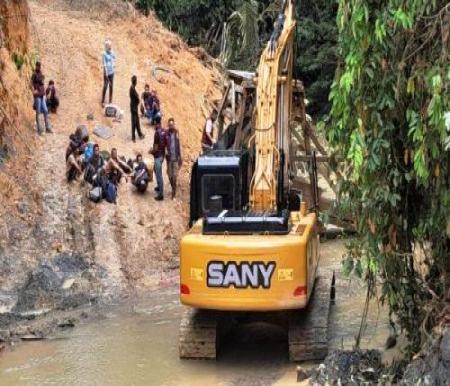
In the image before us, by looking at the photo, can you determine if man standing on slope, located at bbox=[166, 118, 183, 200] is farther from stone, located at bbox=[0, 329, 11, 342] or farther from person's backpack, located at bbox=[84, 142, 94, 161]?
stone, located at bbox=[0, 329, 11, 342]

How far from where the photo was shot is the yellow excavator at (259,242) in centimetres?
1041

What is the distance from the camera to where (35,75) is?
62.8ft

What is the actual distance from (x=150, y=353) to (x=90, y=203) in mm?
6309

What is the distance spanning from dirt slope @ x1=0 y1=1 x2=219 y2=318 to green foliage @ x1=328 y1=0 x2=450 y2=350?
7.63 metres

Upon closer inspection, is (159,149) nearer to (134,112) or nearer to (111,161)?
(111,161)

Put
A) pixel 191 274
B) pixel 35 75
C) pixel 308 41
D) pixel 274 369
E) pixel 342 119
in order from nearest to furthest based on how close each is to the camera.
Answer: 1. pixel 342 119
2. pixel 191 274
3. pixel 274 369
4. pixel 35 75
5. pixel 308 41

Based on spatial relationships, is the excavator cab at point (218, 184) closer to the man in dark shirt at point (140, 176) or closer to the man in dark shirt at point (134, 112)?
the man in dark shirt at point (140, 176)

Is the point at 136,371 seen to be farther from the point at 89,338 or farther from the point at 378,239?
the point at 378,239

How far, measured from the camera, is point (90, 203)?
17.8 meters

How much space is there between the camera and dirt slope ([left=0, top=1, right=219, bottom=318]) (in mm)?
15758

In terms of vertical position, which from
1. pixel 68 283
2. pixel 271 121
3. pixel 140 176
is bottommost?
pixel 68 283

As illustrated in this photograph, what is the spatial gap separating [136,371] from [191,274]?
1764 millimetres

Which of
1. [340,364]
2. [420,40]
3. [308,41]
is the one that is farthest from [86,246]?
[308,41]

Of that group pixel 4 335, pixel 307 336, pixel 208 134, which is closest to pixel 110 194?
pixel 208 134
